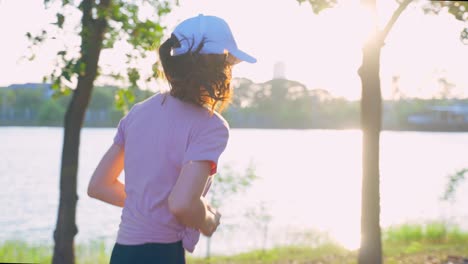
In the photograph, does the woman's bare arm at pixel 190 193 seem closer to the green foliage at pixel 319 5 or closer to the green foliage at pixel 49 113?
the green foliage at pixel 319 5

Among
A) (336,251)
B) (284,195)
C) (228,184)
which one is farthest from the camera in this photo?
(284,195)

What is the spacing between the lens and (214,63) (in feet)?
5.82

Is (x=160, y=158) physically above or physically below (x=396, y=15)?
below

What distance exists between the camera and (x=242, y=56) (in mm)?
1778

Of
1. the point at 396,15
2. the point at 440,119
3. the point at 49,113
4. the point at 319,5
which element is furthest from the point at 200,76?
the point at 440,119

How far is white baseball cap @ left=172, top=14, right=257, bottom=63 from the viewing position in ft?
5.77

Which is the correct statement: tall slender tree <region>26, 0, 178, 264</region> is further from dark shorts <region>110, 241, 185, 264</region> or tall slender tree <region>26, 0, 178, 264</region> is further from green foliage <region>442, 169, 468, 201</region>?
green foliage <region>442, 169, 468, 201</region>

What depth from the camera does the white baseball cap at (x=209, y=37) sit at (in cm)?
A: 176

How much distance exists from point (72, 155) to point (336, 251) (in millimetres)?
4859

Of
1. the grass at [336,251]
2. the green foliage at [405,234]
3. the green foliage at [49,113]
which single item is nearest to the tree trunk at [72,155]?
the grass at [336,251]

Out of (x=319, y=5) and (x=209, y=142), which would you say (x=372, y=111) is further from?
(x=209, y=142)

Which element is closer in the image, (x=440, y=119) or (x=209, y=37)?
(x=209, y=37)

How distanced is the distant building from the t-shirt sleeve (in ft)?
132

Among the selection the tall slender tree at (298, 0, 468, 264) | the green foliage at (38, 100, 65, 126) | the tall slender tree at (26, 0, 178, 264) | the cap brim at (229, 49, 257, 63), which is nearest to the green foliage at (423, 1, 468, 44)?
the tall slender tree at (298, 0, 468, 264)
